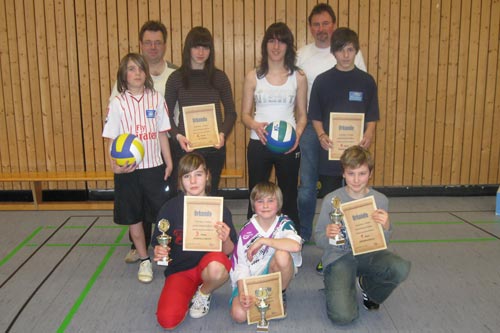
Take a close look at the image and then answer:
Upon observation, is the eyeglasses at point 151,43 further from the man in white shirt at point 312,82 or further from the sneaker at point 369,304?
the sneaker at point 369,304

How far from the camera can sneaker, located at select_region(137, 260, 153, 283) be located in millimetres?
3643

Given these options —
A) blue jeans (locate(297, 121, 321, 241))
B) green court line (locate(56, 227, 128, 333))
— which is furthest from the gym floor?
blue jeans (locate(297, 121, 321, 241))

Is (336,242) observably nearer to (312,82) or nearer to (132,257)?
(312,82)

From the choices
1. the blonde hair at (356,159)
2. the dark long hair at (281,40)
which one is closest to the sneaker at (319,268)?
the blonde hair at (356,159)

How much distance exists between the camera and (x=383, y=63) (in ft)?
20.2

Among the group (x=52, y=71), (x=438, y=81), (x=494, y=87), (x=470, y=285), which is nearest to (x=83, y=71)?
(x=52, y=71)

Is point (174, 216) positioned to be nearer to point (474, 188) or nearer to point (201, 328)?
point (201, 328)

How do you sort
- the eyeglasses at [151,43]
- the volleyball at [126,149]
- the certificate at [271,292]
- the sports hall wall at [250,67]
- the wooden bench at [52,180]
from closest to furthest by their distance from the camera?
1. the certificate at [271,292]
2. the volleyball at [126,149]
3. the eyeglasses at [151,43]
4. the wooden bench at [52,180]
5. the sports hall wall at [250,67]

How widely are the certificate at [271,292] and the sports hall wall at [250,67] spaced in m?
3.54

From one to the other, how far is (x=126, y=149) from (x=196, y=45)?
38.7 inches

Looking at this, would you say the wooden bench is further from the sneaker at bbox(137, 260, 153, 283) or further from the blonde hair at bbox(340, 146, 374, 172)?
the blonde hair at bbox(340, 146, 374, 172)

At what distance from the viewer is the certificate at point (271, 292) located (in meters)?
2.79

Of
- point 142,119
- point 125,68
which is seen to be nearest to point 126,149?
point 142,119

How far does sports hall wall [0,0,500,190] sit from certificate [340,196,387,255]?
11.3 ft
